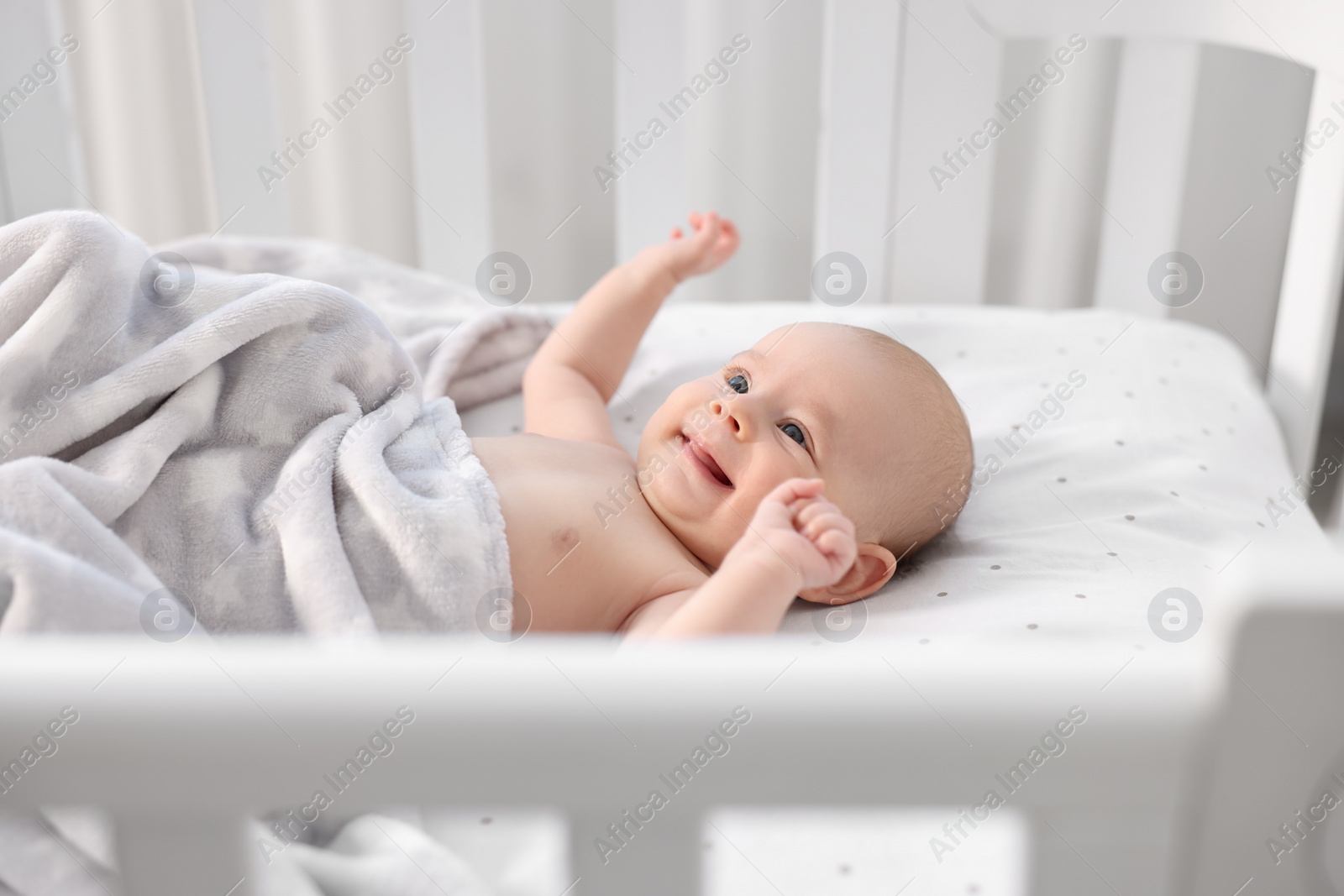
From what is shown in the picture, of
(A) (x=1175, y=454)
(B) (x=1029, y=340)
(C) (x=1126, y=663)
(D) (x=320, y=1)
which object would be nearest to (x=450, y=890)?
(C) (x=1126, y=663)

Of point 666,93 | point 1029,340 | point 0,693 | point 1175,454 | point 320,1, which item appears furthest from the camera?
point 320,1

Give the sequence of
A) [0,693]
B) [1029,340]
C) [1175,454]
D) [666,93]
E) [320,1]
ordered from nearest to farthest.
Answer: [0,693] < [1175,454] < [1029,340] < [666,93] < [320,1]

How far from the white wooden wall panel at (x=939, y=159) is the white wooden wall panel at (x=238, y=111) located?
0.77 m

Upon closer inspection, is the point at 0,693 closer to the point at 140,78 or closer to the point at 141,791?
the point at 141,791

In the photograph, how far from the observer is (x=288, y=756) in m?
0.35

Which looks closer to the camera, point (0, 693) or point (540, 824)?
point (0, 693)

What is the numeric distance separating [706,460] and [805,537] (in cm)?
21

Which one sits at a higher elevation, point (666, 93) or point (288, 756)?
point (666, 93)

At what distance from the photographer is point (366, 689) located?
1.16ft

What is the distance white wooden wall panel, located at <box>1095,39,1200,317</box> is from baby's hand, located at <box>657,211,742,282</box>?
1.74 feet

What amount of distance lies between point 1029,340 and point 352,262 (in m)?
0.74

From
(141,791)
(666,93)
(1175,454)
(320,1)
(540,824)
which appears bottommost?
(540,824)

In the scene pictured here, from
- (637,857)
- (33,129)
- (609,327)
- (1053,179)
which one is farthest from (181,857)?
(1053,179)

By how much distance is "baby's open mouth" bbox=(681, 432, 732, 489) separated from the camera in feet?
2.62
